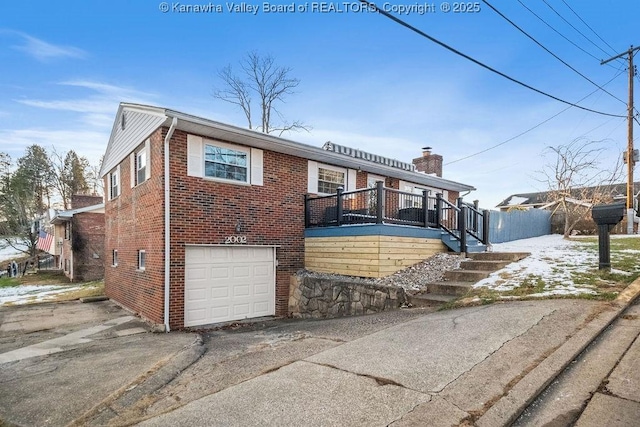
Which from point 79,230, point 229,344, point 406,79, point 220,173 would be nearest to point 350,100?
point 406,79

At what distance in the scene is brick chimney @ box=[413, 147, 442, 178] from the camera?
1783 cm

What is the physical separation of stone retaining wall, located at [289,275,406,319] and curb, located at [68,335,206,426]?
12.6 ft

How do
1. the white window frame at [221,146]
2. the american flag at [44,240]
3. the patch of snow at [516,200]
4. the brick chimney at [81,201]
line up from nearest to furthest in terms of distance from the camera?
the white window frame at [221,146] < the brick chimney at [81,201] < the american flag at [44,240] < the patch of snow at [516,200]

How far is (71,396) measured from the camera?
14.0 feet

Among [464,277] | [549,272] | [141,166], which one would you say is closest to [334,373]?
[464,277]

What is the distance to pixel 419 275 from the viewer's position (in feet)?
28.9

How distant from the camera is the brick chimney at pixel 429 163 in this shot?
1783cm

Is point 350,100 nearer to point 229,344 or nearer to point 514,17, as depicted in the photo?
point 514,17

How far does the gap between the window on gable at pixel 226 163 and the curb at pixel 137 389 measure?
16.1ft

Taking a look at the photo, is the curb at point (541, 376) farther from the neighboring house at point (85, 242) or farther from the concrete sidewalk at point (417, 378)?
the neighboring house at point (85, 242)

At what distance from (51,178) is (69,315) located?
103 feet

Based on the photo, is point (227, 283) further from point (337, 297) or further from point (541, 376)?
point (541, 376)

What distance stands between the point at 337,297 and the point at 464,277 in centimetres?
306

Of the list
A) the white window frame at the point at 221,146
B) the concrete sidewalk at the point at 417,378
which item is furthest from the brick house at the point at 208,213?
the concrete sidewalk at the point at 417,378
